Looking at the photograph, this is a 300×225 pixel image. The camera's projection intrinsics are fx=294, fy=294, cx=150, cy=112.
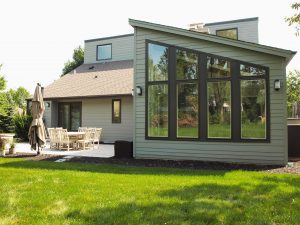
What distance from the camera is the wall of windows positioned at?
343 inches

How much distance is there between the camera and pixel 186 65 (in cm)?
955

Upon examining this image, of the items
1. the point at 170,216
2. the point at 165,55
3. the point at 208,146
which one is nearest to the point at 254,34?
the point at 165,55

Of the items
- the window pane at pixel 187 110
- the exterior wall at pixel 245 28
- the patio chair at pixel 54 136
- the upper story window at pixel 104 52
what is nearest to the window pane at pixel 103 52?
the upper story window at pixel 104 52

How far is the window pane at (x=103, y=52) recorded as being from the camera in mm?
20688

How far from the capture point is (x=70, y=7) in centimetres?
898

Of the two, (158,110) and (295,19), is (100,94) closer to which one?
(158,110)

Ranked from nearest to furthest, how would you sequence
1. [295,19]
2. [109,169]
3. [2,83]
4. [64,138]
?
1. [109,169]
2. [295,19]
3. [64,138]
4. [2,83]

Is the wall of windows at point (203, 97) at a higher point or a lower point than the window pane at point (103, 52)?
lower

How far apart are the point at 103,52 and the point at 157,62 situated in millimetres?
11809

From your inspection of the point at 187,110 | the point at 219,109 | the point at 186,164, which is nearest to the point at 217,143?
the point at 219,109

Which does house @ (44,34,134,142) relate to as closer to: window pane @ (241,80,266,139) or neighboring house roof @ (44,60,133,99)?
neighboring house roof @ (44,60,133,99)

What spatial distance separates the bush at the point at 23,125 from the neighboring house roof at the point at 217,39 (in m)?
9.94

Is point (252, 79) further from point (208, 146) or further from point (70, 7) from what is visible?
point (70, 7)

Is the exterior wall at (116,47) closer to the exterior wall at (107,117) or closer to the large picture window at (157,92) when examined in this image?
the exterior wall at (107,117)
